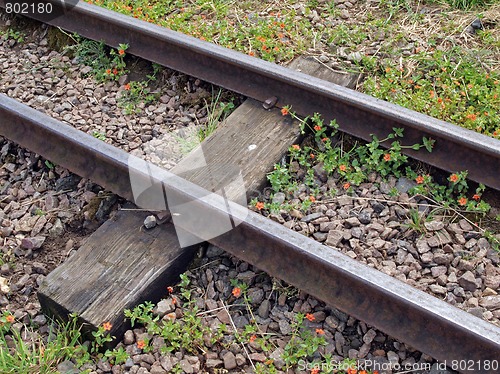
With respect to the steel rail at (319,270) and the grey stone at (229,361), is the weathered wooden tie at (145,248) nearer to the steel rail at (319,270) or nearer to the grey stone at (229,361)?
the steel rail at (319,270)

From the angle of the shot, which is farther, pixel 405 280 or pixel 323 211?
pixel 323 211

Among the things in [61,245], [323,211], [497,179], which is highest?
[497,179]

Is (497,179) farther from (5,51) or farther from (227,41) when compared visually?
(5,51)

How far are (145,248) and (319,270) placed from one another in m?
0.89

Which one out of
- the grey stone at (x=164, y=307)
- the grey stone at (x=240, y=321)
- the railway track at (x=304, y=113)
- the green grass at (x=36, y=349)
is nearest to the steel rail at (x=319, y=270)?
the railway track at (x=304, y=113)

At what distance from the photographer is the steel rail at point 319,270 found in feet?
9.21

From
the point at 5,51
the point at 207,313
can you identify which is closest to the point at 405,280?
the point at 207,313

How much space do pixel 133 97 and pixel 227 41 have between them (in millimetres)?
767

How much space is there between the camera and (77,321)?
3.23m

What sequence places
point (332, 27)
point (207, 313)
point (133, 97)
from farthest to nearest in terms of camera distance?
point (332, 27)
point (133, 97)
point (207, 313)

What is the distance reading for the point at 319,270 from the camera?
3.15 meters

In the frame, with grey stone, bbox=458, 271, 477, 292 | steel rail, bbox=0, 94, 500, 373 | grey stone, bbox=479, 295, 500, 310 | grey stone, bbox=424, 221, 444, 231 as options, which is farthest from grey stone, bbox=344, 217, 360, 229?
grey stone, bbox=479, 295, 500, 310

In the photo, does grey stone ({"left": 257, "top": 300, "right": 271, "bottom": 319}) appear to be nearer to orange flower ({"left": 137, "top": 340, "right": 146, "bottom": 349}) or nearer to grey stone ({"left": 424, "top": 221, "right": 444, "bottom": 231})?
orange flower ({"left": 137, "top": 340, "right": 146, "bottom": 349})

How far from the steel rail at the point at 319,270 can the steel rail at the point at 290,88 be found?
980 millimetres
